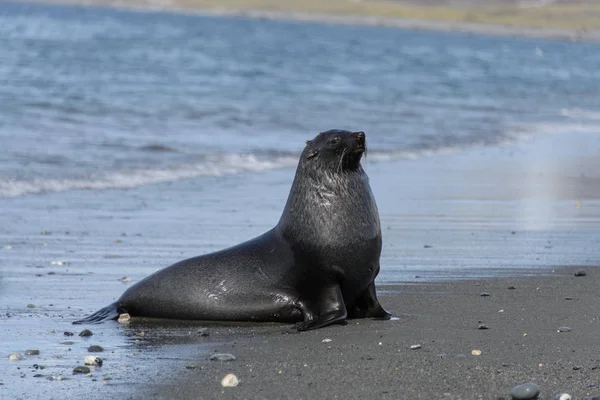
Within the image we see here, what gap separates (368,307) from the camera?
6191 millimetres

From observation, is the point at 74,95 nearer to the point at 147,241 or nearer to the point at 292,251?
the point at 147,241

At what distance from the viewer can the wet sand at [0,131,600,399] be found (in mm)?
4723

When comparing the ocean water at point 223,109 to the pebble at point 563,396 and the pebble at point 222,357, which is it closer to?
the pebble at point 222,357

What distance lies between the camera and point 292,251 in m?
6.30

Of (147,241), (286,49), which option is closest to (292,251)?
(147,241)

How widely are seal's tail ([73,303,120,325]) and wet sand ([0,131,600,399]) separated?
0.11 metres

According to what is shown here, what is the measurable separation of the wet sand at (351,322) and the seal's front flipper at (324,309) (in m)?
0.08

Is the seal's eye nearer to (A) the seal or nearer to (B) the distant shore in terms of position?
(A) the seal

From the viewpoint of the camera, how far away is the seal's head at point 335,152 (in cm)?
638

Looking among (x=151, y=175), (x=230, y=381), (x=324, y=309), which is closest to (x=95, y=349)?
(x=230, y=381)

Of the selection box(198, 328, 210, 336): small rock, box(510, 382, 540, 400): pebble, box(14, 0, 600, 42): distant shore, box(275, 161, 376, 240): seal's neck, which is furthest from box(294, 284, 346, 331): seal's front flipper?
box(14, 0, 600, 42): distant shore

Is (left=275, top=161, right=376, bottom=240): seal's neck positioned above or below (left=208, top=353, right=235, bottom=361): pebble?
above

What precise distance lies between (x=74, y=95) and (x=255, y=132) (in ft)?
20.2

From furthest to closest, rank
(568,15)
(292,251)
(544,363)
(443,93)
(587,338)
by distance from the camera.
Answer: (568,15) < (443,93) < (292,251) < (587,338) < (544,363)
